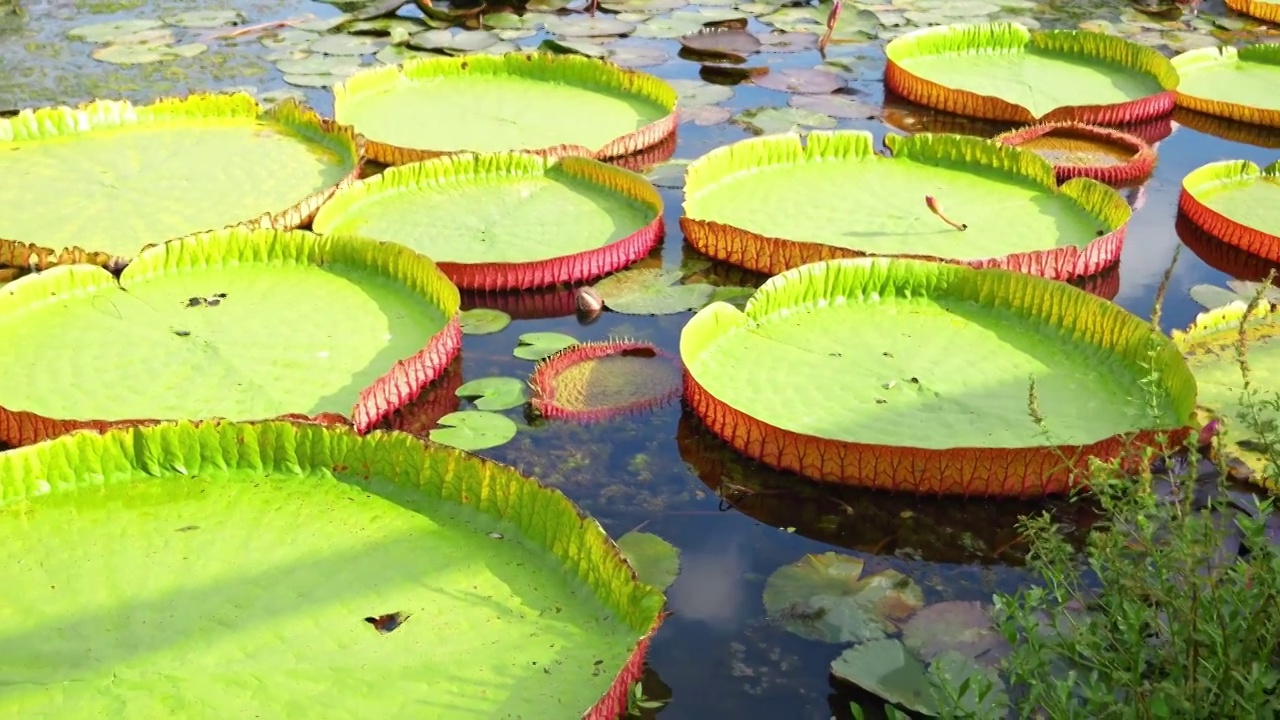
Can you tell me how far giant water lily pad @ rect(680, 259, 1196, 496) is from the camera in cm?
376

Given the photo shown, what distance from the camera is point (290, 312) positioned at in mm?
4578

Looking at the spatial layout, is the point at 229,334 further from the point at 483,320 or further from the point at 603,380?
the point at 603,380

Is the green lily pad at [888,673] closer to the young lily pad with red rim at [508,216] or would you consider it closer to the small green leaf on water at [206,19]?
the young lily pad with red rim at [508,216]

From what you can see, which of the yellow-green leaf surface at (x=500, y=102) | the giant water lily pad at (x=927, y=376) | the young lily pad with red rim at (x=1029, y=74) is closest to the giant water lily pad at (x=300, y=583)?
the giant water lily pad at (x=927, y=376)

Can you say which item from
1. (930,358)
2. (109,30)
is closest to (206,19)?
(109,30)

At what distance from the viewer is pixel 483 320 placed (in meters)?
4.82

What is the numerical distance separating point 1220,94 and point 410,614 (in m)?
5.94

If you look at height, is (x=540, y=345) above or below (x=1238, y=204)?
below

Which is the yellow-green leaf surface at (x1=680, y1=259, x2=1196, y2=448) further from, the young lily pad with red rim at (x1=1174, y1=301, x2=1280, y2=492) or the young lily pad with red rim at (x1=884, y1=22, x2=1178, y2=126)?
the young lily pad with red rim at (x1=884, y1=22, x2=1178, y2=126)

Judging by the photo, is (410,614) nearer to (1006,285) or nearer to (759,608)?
(759,608)

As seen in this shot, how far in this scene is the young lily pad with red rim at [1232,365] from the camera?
3842 millimetres

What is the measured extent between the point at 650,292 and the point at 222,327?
5.07 ft

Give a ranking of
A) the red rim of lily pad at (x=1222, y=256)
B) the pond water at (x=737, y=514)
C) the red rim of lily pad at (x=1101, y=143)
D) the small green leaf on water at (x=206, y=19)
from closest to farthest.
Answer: the pond water at (x=737, y=514) < the red rim of lily pad at (x=1222, y=256) < the red rim of lily pad at (x=1101, y=143) < the small green leaf on water at (x=206, y=19)

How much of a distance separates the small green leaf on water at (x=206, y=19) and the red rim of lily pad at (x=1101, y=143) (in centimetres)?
488
